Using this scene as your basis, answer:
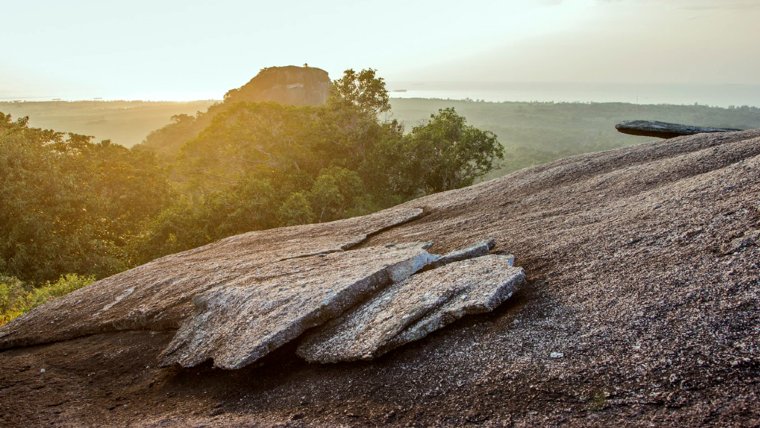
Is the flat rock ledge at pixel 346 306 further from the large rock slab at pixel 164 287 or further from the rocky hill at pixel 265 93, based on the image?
the rocky hill at pixel 265 93

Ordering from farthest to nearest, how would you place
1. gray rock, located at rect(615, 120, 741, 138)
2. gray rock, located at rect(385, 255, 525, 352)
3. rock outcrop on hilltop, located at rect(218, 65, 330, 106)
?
rock outcrop on hilltop, located at rect(218, 65, 330, 106) → gray rock, located at rect(615, 120, 741, 138) → gray rock, located at rect(385, 255, 525, 352)

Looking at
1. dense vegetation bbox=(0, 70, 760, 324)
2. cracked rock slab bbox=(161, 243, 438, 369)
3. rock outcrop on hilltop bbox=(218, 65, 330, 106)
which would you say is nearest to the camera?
cracked rock slab bbox=(161, 243, 438, 369)

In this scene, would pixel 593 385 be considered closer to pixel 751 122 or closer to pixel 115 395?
pixel 115 395

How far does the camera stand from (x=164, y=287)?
44.4ft

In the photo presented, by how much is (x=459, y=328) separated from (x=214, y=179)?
4535 cm

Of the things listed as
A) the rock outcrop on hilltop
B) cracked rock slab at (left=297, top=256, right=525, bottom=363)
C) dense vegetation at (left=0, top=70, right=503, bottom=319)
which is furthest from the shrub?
the rock outcrop on hilltop

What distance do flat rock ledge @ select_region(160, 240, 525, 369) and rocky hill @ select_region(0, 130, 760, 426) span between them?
0.05 metres

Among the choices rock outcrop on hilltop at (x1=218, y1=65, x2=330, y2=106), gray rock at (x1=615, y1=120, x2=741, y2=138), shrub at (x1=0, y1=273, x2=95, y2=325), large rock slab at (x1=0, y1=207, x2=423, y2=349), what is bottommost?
shrub at (x1=0, y1=273, x2=95, y2=325)

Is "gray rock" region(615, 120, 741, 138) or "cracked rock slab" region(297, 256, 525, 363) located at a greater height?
"gray rock" region(615, 120, 741, 138)

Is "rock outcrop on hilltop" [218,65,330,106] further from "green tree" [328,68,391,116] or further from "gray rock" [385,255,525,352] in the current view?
"gray rock" [385,255,525,352]

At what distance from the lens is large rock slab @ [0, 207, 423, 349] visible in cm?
1250

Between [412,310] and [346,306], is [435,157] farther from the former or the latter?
[412,310]

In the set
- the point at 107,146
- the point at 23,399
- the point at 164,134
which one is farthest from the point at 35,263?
the point at 164,134

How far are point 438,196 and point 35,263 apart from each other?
2855cm
